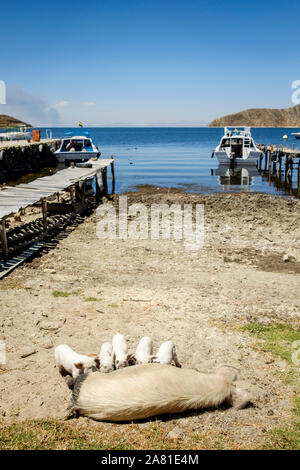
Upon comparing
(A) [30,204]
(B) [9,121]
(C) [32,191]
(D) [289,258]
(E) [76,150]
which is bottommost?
(D) [289,258]

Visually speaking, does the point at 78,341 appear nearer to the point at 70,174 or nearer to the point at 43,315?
the point at 43,315

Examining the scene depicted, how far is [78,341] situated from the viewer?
6.68 metres

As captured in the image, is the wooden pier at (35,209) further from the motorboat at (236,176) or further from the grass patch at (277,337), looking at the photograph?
the motorboat at (236,176)

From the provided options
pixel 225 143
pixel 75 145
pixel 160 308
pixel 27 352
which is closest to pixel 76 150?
pixel 75 145

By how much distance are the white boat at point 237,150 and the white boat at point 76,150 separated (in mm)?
13325

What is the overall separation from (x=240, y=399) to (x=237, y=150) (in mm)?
40346

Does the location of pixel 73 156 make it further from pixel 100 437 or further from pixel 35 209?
pixel 100 437

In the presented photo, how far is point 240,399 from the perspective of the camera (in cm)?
493

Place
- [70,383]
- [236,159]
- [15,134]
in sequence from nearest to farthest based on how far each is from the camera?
[70,383] → [236,159] → [15,134]

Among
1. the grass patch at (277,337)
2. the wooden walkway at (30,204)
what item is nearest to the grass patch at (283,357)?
the grass patch at (277,337)

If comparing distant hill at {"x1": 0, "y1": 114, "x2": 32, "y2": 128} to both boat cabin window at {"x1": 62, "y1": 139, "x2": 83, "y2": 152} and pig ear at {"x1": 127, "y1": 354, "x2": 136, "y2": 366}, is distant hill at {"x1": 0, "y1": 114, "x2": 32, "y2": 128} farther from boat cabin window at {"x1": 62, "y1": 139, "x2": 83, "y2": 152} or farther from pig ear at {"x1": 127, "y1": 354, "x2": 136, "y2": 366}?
pig ear at {"x1": 127, "y1": 354, "x2": 136, "y2": 366}

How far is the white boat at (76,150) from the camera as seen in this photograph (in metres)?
32.7

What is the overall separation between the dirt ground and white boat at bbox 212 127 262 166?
1007 inches
